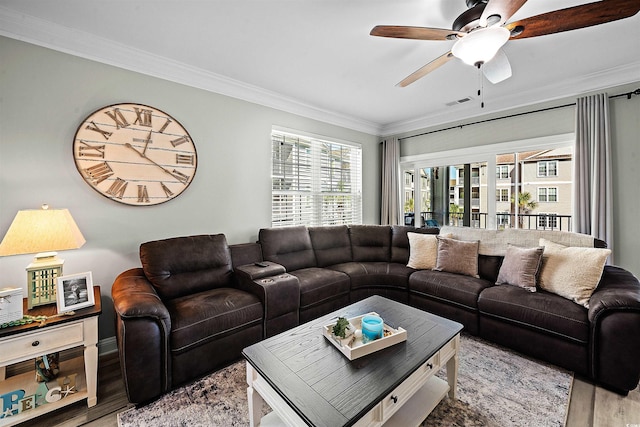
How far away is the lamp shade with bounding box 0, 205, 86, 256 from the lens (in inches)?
65.9

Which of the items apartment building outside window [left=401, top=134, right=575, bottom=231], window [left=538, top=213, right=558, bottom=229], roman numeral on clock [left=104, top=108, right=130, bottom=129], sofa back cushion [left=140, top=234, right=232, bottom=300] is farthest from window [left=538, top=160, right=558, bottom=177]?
roman numeral on clock [left=104, top=108, right=130, bottom=129]

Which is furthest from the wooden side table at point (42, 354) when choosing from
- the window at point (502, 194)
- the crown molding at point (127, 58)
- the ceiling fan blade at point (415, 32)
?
the window at point (502, 194)

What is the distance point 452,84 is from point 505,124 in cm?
116

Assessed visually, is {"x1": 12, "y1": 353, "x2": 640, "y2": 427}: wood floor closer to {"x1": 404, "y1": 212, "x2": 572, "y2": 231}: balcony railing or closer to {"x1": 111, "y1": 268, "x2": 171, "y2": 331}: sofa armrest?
{"x1": 111, "y1": 268, "x2": 171, "y2": 331}: sofa armrest

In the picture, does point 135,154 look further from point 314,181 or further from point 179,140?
point 314,181

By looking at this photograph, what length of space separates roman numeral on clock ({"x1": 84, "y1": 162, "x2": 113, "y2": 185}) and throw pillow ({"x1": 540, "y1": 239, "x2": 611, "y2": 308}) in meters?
4.07

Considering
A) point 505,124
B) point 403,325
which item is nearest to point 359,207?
point 505,124

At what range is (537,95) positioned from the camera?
131 inches

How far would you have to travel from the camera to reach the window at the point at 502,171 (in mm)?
3721

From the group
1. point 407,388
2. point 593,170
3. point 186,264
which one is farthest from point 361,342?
point 593,170

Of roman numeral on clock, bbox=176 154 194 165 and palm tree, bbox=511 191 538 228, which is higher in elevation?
roman numeral on clock, bbox=176 154 194 165

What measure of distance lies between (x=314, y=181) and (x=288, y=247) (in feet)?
4.02

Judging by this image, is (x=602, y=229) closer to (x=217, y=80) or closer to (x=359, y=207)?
(x=359, y=207)

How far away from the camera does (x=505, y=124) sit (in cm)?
366
